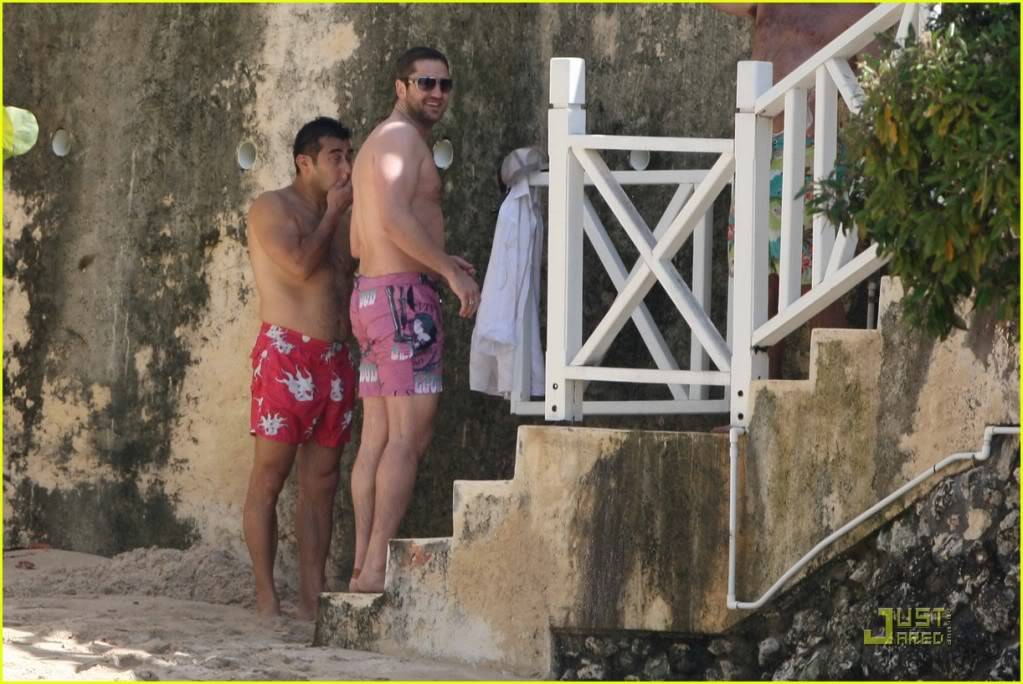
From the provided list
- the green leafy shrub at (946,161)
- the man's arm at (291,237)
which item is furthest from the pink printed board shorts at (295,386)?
the green leafy shrub at (946,161)

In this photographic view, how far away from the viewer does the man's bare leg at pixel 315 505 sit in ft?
22.8

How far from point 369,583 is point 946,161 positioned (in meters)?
2.86

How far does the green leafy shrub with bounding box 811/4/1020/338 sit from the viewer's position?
398 cm

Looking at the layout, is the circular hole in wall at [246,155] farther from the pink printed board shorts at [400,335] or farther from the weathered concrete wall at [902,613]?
the weathered concrete wall at [902,613]

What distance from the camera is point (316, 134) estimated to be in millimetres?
6859

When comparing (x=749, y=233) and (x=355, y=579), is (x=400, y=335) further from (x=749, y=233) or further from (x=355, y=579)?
(x=749, y=233)

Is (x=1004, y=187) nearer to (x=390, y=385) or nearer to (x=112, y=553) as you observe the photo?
(x=390, y=385)

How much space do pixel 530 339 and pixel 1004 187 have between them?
9.66 feet

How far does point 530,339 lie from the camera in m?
6.71

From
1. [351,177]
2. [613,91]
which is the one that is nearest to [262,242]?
[351,177]

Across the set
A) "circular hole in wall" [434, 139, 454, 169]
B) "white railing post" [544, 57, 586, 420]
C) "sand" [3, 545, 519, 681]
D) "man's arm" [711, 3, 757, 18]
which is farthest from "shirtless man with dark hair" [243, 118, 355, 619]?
"man's arm" [711, 3, 757, 18]

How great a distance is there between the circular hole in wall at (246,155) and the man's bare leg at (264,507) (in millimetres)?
1115

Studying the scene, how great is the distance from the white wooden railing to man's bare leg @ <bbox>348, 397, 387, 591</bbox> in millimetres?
723

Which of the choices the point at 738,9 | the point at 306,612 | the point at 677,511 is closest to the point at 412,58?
the point at 738,9
